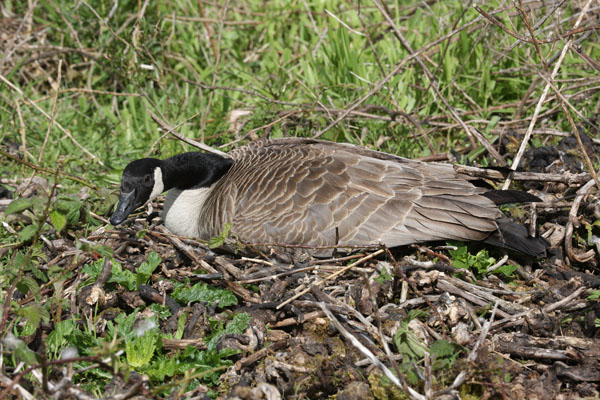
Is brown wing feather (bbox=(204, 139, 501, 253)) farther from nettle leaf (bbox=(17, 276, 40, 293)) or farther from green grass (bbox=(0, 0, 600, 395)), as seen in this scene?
nettle leaf (bbox=(17, 276, 40, 293))

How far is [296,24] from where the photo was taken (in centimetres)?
841

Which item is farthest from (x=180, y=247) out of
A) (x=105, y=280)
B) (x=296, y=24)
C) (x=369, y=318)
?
(x=296, y=24)

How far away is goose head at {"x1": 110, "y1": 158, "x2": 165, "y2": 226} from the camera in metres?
4.96

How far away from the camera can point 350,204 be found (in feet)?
15.8

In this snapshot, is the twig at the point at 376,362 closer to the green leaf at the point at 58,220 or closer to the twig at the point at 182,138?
the green leaf at the point at 58,220

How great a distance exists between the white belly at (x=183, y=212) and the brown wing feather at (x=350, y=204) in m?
0.22

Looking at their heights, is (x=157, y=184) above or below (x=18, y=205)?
below

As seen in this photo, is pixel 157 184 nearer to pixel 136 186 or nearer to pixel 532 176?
pixel 136 186

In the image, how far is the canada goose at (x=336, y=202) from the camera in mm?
4695

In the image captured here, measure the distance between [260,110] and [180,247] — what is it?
247 cm

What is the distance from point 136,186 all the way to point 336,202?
1529 mm

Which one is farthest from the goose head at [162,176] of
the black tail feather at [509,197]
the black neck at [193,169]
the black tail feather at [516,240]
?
the black tail feather at [516,240]

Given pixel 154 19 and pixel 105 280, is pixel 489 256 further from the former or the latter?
pixel 154 19

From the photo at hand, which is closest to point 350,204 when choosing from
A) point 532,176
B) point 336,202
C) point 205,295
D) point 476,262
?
point 336,202
